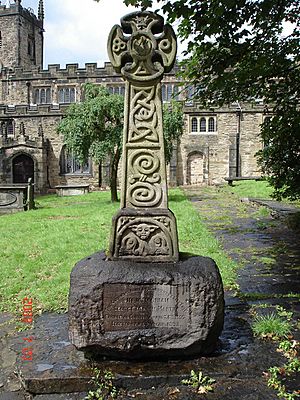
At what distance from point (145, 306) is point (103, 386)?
2.18ft

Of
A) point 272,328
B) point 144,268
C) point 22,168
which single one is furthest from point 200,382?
point 22,168

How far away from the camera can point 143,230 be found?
349 cm

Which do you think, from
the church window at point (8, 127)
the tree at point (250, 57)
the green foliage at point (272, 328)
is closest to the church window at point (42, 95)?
the church window at point (8, 127)

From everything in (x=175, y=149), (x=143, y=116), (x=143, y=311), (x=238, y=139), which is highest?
(x=238, y=139)

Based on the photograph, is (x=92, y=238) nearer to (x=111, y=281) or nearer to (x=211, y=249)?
(x=211, y=249)

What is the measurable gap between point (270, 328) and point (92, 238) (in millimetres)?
5832

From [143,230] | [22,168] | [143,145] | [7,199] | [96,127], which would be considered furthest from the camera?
[22,168]

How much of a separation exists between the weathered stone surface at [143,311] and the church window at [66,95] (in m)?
36.0

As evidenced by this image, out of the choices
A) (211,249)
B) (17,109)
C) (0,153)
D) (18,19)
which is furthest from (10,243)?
(18,19)

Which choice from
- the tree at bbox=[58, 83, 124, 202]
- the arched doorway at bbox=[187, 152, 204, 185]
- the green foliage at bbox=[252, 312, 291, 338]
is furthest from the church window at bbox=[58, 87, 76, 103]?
the green foliage at bbox=[252, 312, 291, 338]

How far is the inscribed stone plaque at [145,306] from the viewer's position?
3.27 meters

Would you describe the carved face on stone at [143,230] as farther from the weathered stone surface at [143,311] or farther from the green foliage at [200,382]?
the green foliage at [200,382]

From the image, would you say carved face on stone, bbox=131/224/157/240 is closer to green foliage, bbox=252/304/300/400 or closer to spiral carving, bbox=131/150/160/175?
spiral carving, bbox=131/150/160/175

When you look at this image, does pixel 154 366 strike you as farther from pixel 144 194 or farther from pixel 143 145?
pixel 143 145
